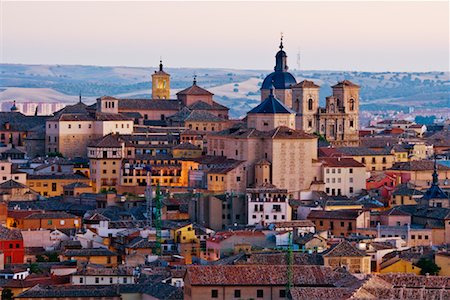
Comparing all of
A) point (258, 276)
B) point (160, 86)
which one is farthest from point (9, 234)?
point (160, 86)

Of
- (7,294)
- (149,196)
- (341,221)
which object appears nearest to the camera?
(7,294)

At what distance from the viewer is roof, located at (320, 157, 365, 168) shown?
3275 inches

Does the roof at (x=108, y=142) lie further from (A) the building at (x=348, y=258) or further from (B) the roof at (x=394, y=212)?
(A) the building at (x=348, y=258)

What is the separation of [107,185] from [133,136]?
263 inches

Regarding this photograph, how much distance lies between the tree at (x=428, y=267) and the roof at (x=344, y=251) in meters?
1.79

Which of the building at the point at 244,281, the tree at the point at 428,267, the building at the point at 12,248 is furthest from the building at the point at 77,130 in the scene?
the building at the point at 244,281

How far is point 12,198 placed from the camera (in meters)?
79.8

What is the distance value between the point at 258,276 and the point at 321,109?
5349cm

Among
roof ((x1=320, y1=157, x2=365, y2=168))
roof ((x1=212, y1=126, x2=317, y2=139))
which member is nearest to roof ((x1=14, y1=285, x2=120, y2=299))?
roof ((x1=212, y1=126, x2=317, y2=139))

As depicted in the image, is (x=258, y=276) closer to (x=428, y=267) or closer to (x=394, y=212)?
(x=428, y=267)

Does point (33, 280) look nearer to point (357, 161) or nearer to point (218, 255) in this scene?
point (218, 255)

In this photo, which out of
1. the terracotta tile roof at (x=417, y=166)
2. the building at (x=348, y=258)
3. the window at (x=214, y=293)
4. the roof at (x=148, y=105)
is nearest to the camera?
the window at (x=214, y=293)

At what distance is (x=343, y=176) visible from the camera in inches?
3292

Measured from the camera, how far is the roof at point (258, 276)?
51656mm
